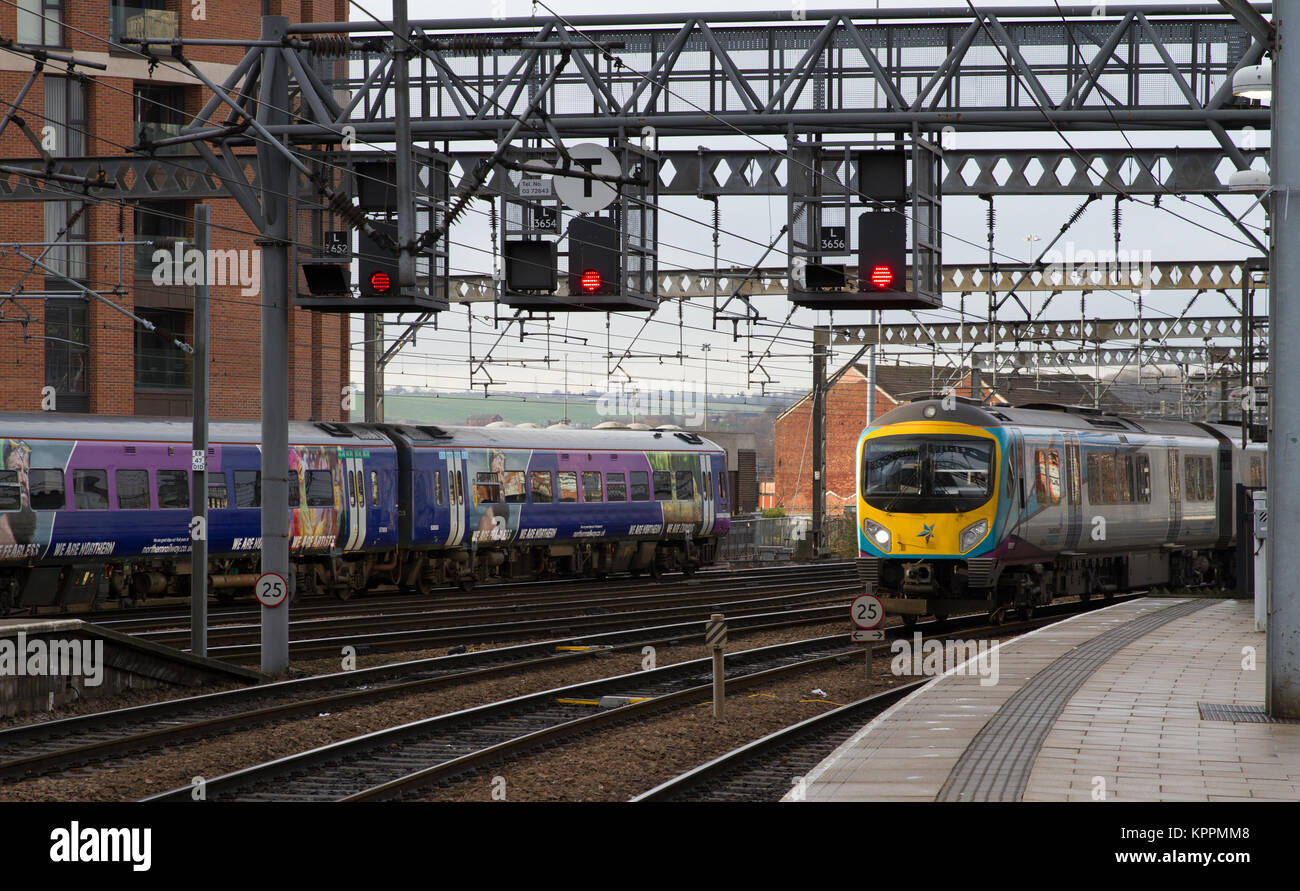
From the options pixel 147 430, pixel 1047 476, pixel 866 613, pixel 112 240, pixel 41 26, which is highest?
pixel 41 26

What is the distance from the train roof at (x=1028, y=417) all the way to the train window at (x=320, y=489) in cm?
1083

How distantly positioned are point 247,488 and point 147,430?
2274 mm

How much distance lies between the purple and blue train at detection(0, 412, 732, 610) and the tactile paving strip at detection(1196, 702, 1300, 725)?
58.1 ft

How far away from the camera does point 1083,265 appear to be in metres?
35.0

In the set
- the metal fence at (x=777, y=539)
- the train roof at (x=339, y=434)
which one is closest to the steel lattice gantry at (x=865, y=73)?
the train roof at (x=339, y=434)

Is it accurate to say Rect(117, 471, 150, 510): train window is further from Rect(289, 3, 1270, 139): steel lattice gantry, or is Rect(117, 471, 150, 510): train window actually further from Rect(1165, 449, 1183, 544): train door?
Rect(1165, 449, 1183, 544): train door

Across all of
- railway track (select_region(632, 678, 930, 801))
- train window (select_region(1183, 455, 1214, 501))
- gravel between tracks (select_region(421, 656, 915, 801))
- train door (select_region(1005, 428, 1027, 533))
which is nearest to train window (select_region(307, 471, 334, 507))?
train door (select_region(1005, 428, 1027, 533))

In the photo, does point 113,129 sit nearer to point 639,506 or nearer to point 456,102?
point 639,506

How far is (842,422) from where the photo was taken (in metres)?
82.2

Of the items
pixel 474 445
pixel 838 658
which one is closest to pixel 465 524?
pixel 474 445

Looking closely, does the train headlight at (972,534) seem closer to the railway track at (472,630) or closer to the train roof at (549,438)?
the railway track at (472,630)

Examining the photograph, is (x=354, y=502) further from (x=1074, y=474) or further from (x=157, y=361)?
(x=157, y=361)

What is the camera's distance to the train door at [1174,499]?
2844cm

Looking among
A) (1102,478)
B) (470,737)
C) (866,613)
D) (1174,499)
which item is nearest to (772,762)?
(470,737)
